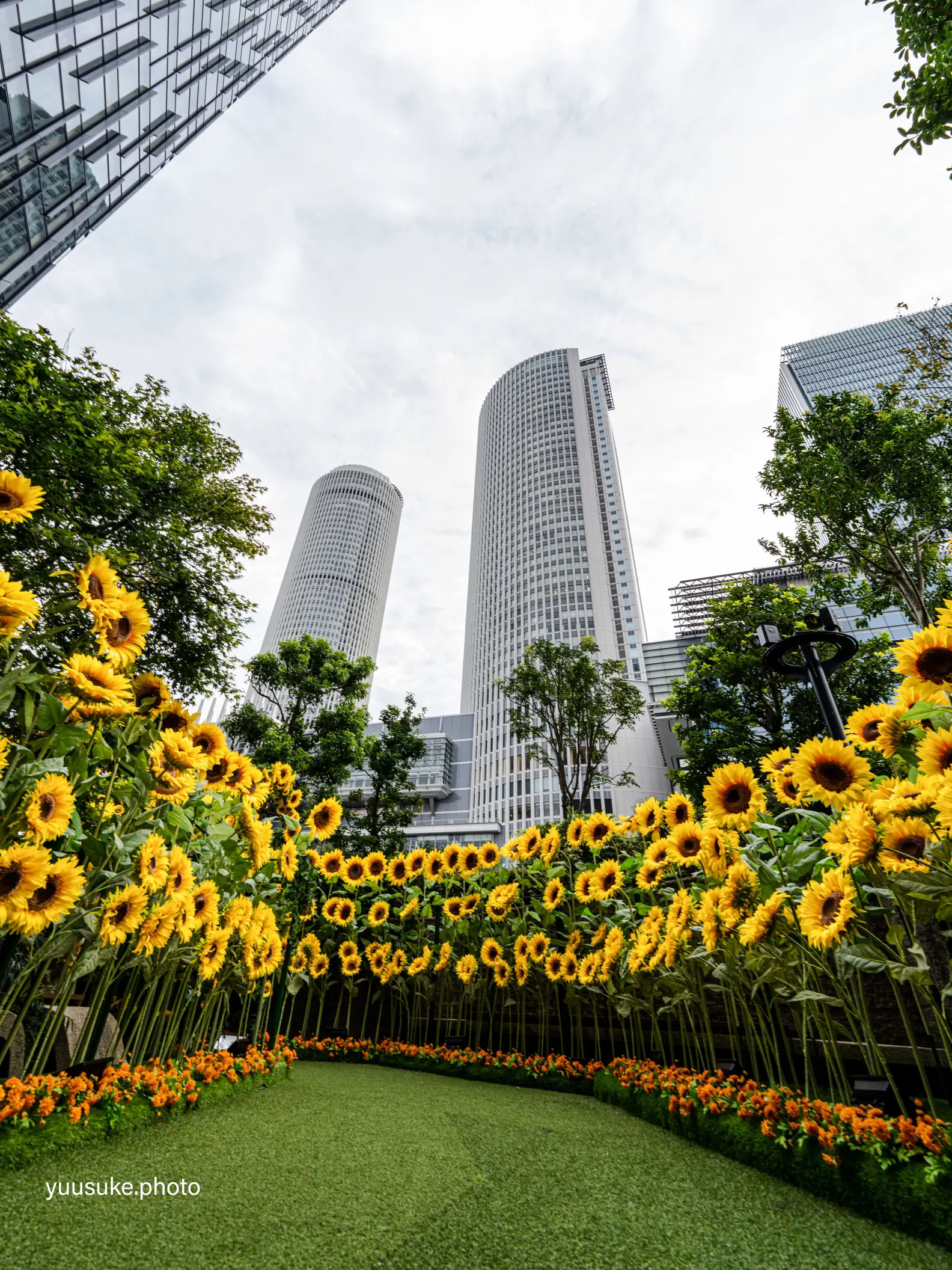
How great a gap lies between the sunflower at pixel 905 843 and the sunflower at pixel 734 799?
62 cm

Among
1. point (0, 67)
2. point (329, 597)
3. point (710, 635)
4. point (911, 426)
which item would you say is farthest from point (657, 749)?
point (329, 597)

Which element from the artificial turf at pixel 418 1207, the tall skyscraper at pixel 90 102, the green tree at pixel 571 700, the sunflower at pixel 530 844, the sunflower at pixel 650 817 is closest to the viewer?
the artificial turf at pixel 418 1207

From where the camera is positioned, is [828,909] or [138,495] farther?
[138,495]

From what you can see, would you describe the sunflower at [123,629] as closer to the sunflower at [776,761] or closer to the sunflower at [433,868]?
the sunflower at [776,761]

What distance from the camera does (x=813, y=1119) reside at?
5.85 ft

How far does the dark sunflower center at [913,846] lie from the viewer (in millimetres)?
1549

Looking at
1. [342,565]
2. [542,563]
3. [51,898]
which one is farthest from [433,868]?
[342,565]

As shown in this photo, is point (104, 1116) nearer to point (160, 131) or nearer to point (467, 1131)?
point (467, 1131)

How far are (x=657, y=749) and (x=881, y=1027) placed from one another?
183 feet

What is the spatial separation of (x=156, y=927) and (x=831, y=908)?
2422mm

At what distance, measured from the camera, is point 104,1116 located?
1.79 m

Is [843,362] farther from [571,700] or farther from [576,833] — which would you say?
[576,833]

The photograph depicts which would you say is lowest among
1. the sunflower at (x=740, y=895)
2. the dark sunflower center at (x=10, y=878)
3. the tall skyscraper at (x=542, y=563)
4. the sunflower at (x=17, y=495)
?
the dark sunflower center at (x=10, y=878)

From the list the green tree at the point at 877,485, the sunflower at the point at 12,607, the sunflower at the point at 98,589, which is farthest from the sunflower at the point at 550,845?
the green tree at the point at 877,485
